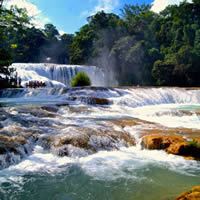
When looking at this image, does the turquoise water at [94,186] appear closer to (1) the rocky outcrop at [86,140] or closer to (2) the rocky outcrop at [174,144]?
(2) the rocky outcrop at [174,144]

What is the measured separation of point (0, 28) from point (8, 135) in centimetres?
692

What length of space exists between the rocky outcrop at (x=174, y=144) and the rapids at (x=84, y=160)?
20cm

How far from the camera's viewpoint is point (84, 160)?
881 centimetres

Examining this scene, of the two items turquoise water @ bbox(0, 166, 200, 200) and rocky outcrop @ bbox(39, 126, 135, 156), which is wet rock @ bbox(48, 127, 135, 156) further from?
turquoise water @ bbox(0, 166, 200, 200)

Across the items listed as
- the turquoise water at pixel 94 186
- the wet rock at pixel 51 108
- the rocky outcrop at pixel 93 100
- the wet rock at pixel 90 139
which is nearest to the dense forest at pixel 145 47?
the rocky outcrop at pixel 93 100

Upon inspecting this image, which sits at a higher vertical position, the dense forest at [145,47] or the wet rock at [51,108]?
the dense forest at [145,47]

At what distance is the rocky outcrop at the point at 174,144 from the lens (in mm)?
9094

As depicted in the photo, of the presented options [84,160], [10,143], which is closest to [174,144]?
[84,160]

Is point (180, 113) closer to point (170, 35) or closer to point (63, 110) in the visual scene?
point (63, 110)

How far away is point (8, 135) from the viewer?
9992 mm

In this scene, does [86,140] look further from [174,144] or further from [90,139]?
[174,144]

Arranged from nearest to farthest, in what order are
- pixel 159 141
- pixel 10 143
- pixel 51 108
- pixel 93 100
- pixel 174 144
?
1. pixel 10 143
2. pixel 174 144
3. pixel 159 141
4. pixel 51 108
5. pixel 93 100

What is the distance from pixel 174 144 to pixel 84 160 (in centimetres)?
261

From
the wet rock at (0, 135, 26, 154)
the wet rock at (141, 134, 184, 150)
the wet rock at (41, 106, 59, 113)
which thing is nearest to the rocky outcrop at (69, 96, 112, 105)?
the wet rock at (41, 106, 59, 113)
